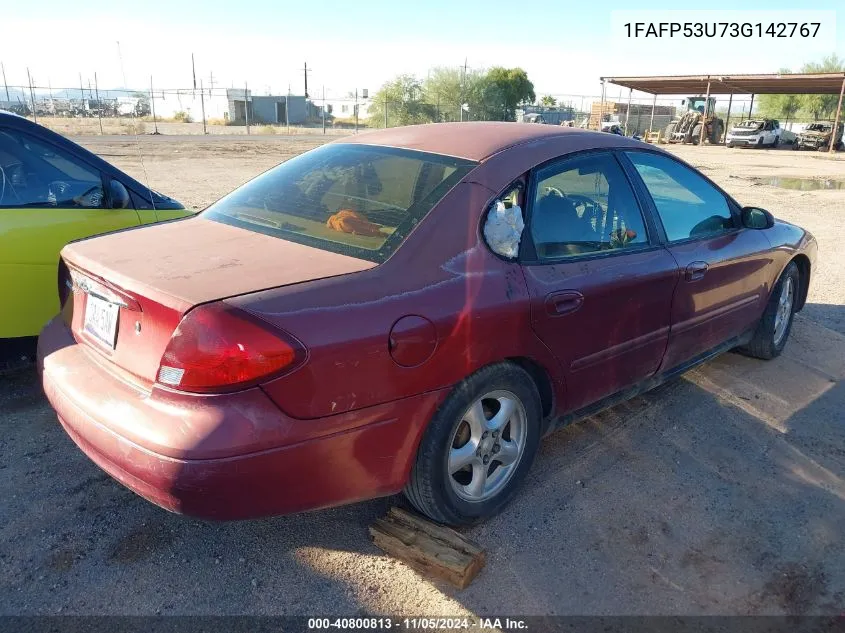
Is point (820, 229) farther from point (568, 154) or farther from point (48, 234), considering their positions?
point (48, 234)

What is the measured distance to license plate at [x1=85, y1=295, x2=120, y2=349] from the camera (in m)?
2.43

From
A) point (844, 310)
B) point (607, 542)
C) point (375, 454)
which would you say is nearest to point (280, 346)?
point (375, 454)

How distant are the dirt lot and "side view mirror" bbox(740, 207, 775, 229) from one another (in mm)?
1114

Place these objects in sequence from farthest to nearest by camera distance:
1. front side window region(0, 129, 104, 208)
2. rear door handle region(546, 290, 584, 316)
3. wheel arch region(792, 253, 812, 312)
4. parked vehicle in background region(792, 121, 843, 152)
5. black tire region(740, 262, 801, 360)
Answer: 1. parked vehicle in background region(792, 121, 843, 152)
2. wheel arch region(792, 253, 812, 312)
3. black tire region(740, 262, 801, 360)
4. front side window region(0, 129, 104, 208)
5. rear door handle region(546, 290, 584, 316)

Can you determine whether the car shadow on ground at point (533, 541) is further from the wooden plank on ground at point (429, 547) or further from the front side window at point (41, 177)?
the front side window at point (41, 177)

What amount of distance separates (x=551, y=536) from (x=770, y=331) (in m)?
2.74

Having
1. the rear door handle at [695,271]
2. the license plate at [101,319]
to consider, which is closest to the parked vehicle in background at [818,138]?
the rear door handle at [695,271]

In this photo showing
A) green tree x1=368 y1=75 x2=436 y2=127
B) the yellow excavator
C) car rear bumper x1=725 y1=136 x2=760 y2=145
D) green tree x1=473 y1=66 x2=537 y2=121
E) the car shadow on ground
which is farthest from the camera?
green tree x1=473 y1=66 x2=537 y2=121

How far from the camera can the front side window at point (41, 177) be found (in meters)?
3.74

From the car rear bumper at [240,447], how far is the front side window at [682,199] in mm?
1854

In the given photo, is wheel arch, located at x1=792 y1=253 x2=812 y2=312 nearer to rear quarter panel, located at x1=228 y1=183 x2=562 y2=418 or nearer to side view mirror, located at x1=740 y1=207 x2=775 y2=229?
→ side view mirror, located at x1=740 y1=207 x2=775 y2=229

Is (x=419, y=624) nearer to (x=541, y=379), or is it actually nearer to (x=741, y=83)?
(x=541, y=379)

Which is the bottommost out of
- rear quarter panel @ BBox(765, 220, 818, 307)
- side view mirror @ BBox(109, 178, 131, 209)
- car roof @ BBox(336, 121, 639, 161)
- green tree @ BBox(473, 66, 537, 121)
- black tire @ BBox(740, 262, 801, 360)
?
black tire @ BBox(740, 262, 801, 360)

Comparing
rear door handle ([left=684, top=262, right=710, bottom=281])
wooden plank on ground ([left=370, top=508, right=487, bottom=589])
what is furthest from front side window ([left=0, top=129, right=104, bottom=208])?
rear door handle ([left=684, top=262, right=710, bottom=281])
